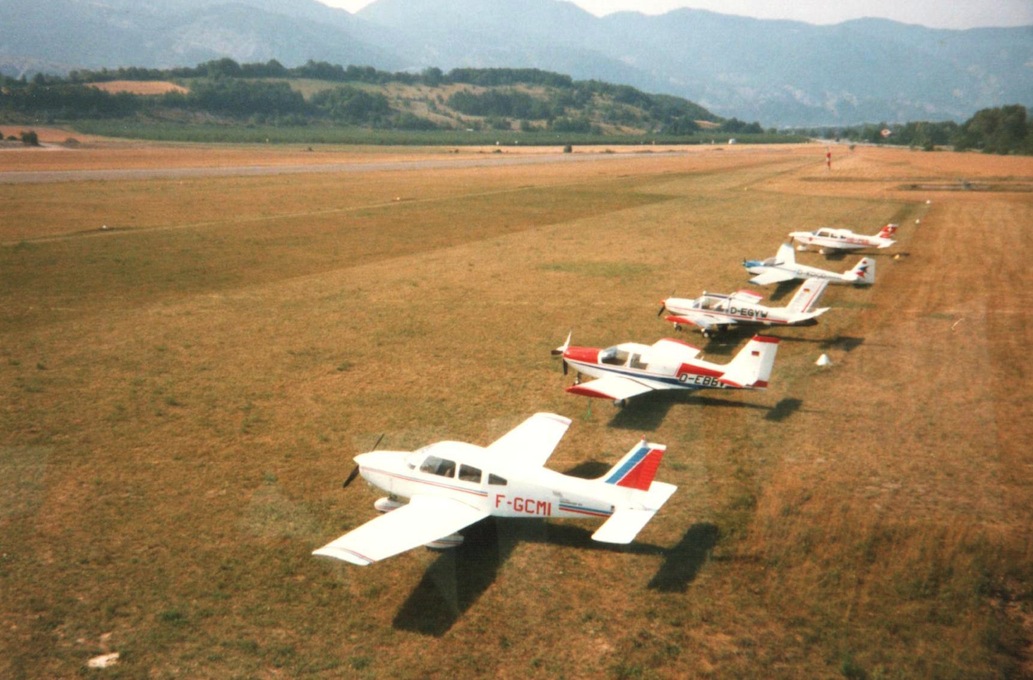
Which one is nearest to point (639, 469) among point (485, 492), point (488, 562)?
point (485, 492)

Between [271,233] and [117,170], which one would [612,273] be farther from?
[117,170]

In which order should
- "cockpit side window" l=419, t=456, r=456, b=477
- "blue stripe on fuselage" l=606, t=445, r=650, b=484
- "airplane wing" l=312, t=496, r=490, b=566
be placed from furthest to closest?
"cockpit side window" l=419, t=456, r=456, b=477 → "blue stripe on fuselage" l=606, t=445, r=650, b=484 → "airplane wing" l=312, t=496, r=490, b=566

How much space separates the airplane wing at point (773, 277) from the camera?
34.6m

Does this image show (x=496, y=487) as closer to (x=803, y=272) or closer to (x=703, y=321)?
(x=703, y=321)

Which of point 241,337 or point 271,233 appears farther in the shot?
point 271,233

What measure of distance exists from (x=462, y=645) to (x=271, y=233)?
47621 mm

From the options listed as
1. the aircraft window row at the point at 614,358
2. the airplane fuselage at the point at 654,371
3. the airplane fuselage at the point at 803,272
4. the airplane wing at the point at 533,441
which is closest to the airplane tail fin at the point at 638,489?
the airplane wing at the point at 533,441

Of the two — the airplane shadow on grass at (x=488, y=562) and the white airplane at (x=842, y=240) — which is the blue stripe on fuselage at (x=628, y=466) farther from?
the white airplane at (x=842, y=240)

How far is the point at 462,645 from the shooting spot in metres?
11.6

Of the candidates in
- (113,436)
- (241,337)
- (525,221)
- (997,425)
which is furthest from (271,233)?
(997,425)

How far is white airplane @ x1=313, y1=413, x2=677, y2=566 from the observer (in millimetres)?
13406

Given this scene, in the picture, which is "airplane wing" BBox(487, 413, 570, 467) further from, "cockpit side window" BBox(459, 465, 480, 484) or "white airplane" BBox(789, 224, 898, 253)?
"white airplane" BBox(789, 224, 898, 253)

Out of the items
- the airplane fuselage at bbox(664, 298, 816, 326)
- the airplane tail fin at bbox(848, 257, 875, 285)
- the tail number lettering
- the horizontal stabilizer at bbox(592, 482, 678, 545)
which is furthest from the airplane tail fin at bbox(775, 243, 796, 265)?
the tail number lettering

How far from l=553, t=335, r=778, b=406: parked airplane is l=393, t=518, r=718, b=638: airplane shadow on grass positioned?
18.9 ft
